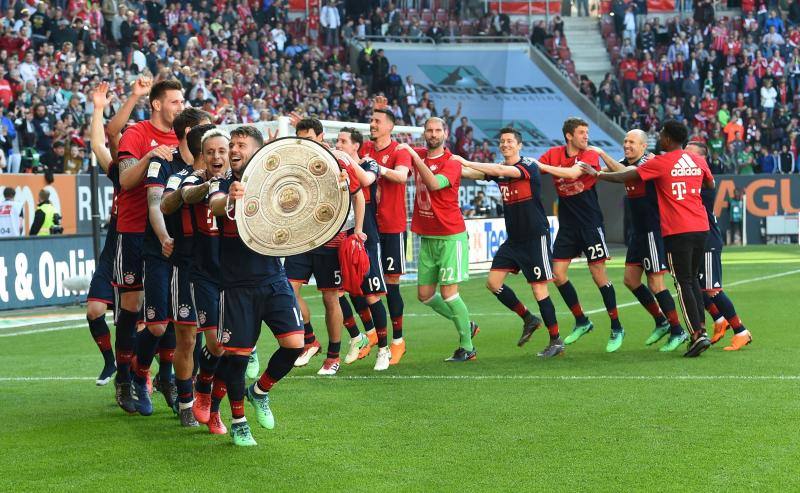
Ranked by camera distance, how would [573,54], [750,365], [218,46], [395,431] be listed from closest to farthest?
1. [395,431]
2. [750,365]
3. [218,46]
4. [573,54]

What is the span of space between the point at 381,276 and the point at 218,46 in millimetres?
22191

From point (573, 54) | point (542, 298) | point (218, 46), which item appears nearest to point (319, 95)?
point (218, 46)

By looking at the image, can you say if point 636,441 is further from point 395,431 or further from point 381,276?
point 381,276

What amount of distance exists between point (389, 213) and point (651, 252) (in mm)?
2734

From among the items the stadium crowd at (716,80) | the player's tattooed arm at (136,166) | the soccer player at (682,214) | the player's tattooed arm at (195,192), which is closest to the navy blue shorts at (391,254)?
the soccer player at (682,214)

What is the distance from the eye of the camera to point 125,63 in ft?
92.9

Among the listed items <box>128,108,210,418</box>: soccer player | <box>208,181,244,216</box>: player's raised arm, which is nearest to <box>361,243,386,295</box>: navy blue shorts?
<box>128,108,210,418</box>: soccer player

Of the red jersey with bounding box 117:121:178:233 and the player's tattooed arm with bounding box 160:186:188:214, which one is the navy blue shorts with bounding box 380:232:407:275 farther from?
the player's tattooed arm with bounding box 160:186:188:214

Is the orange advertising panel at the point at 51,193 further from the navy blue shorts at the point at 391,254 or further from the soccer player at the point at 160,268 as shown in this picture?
the soccer player at the point at 160,268

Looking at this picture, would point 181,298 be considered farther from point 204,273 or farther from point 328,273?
point 328,273

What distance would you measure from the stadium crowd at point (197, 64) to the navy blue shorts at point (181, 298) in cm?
1032

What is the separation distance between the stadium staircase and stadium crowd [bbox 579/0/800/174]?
45 centimetres

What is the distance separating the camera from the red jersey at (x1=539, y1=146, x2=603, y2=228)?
494 inches

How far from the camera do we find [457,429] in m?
8.14
